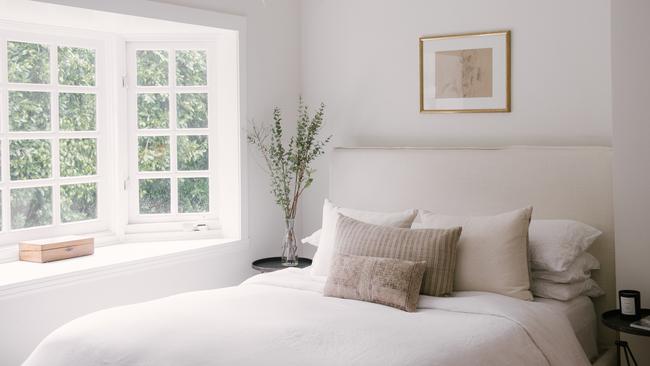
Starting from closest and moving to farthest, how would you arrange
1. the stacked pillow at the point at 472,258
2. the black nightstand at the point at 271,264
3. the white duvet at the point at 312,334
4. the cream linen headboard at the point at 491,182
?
the white duvet at the point at 312,334 → the stacked pillow at the point at 472,258 → the cream linen headboard at the point at 491,182 → the black nightstand at the point at 271,264

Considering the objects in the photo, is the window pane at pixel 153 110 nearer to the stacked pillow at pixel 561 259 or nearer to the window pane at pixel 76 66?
the window pane at pixel 76 66

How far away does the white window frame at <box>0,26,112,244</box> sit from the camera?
414 centimetres

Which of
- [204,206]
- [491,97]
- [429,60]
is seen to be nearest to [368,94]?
[429,60]

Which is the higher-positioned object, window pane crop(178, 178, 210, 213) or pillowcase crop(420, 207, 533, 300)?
window pane crop(178, 178, 210, 213)

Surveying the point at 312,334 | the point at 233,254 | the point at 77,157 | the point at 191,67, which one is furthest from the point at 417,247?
the point at 77,157

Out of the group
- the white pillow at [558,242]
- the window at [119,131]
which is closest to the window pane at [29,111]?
the window at [119,131]

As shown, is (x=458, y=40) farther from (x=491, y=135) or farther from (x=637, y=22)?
(x=637, y=22)

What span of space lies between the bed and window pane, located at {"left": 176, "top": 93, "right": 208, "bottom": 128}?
1.14 meters

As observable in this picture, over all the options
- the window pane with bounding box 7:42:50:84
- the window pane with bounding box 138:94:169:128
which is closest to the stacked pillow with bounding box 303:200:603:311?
the window pane with bounding box 138:94:169:128

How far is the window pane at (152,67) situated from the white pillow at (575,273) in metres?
2.57

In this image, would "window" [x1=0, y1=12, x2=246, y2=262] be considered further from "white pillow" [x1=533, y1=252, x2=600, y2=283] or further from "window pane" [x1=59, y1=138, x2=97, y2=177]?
"white pillow" [x1=533, y1=252, x2=600, y2=283]

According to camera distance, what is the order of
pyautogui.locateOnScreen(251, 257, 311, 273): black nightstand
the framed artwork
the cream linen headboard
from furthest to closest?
pyautogui.locateOnScreen(251, 257, 311, 273): black nightstand < the framed artwork < the cream linen headboard

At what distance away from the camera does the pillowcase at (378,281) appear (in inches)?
133

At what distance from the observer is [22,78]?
13.9 feet
